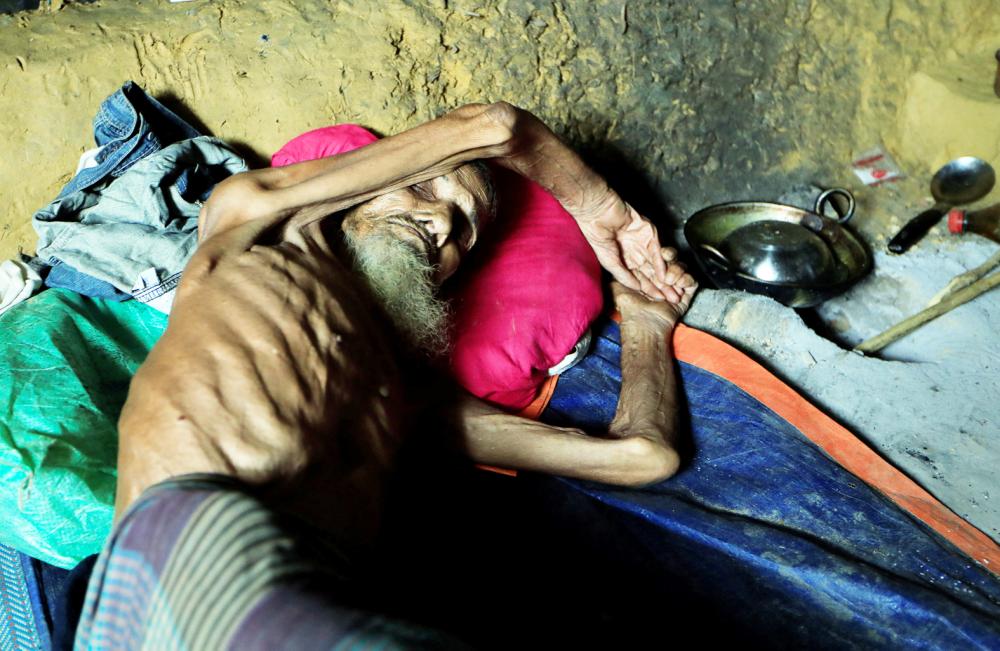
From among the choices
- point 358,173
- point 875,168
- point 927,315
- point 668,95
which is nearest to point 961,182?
point 875,168

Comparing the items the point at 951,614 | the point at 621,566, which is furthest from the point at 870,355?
the point at 621,566

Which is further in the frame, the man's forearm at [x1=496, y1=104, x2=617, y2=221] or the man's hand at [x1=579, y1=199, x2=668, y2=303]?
the man's hand at [x1=579, y1=199, x2=668, y2=303]

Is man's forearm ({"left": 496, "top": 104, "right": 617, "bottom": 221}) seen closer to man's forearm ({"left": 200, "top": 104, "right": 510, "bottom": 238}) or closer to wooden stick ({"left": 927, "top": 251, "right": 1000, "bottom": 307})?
man's forearm ({"left": 200, "top": 104, "right": 510, "bottom": 238})

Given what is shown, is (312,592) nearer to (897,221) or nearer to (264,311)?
(264,311)

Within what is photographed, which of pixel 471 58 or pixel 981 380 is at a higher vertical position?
pixel 471 58

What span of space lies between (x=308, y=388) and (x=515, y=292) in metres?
1.17

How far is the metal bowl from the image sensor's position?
3.02m

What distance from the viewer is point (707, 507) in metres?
2.17

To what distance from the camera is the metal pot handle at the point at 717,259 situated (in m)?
3.02

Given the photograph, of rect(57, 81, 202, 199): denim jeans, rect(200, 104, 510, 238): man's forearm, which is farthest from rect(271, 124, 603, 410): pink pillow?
rect(200, 104, 510, 238): man's forearm

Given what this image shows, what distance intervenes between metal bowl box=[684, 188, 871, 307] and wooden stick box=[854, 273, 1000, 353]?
25 cm

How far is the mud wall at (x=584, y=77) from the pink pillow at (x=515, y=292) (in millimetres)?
327

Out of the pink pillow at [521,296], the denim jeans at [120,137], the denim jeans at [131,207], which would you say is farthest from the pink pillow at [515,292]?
the denim jeans at [120,137]

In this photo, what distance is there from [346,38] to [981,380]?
8.14 feet
